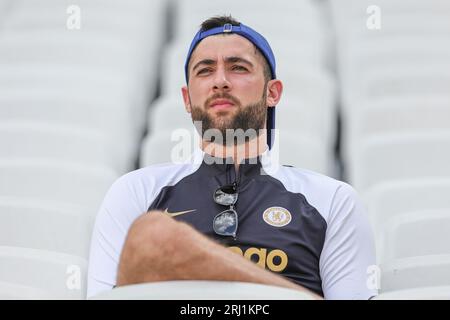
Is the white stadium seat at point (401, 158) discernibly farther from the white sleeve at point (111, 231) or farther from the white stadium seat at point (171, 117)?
the white sleeve at point (111, 231)

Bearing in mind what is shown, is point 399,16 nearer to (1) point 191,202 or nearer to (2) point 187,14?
A: (2) point 187,14

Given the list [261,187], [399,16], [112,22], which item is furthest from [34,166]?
[399,16]

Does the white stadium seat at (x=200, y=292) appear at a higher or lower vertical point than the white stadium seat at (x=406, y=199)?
higher

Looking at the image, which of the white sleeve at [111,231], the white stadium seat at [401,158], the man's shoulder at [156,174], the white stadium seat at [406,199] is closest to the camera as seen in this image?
the white sleeve at [111,231]

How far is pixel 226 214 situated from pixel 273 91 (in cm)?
21

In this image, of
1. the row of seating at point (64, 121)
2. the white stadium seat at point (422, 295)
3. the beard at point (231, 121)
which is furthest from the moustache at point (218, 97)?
the white stadium seat at point (422, 295)

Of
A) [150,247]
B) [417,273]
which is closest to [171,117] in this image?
[417,273]

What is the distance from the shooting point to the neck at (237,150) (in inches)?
39.6

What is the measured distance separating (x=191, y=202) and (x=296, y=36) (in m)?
0.89

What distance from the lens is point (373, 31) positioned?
1765mm

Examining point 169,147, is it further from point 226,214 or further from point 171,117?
point 226,214

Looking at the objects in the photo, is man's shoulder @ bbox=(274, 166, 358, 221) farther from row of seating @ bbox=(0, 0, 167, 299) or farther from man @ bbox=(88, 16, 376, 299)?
row of seating @ bbox=(0, 0, 167, 299)

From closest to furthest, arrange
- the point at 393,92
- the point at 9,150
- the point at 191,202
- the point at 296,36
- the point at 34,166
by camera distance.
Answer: the point at 191,202
the point at 34,166
the point at 9,150
the point at 393,92
the point at 296,36

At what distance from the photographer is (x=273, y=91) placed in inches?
41.2
